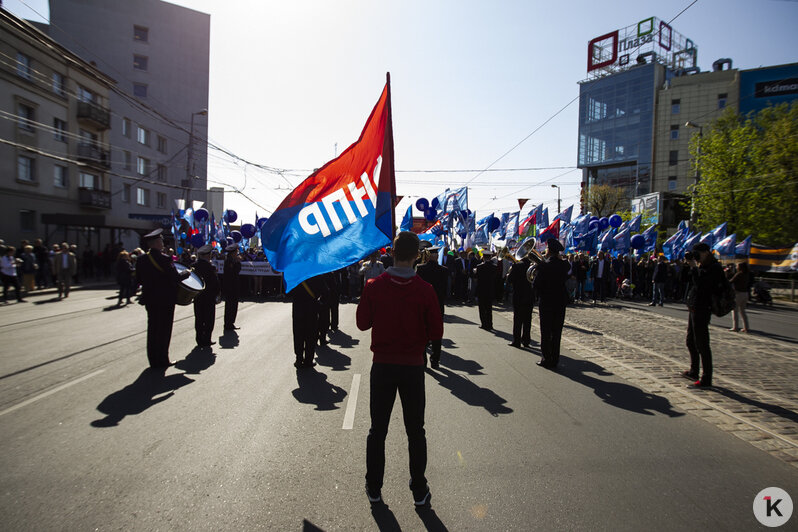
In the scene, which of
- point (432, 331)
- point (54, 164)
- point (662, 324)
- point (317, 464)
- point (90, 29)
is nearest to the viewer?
point (432, 331)

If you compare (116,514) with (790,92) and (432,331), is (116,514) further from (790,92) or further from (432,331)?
(790,92)

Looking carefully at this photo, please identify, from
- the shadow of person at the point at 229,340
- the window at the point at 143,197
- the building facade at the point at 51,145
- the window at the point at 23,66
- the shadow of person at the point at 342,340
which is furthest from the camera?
the window at the point at 143,197

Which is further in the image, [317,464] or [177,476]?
[317,464]

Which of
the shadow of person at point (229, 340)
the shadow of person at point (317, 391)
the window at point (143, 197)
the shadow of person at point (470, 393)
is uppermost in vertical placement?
the window at point (143, 197)

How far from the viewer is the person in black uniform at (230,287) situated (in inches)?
442

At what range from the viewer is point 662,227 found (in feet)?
153

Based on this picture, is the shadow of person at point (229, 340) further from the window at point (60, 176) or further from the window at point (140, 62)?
the window at point (140, 62)

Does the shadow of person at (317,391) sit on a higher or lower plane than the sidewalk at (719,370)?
lower

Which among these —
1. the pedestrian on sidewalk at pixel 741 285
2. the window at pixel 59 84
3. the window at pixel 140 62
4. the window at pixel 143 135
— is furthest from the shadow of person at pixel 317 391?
the window at pixel 140 62

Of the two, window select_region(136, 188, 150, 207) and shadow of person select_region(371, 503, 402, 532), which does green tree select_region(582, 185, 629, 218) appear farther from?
shadow of person select_region(371, 503, 402, 532)

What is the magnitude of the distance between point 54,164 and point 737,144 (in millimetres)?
44495

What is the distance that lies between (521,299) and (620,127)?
2573 inches

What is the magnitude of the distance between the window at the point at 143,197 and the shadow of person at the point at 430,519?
1776 inches

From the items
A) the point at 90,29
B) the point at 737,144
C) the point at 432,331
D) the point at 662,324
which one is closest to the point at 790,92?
the point at 737,144
